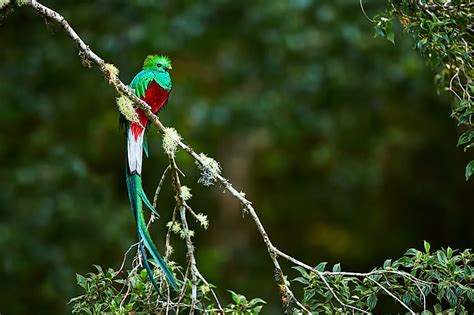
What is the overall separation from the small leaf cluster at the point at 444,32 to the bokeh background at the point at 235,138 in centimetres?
232

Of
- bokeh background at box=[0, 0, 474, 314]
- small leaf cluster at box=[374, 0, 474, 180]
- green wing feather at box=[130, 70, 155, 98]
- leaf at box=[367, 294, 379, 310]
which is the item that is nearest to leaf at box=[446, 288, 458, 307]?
leaf at box=[367, 294, 379, 310]

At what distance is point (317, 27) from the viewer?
209 inches

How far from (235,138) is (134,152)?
5067 millimetres

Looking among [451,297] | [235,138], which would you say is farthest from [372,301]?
[235,138]

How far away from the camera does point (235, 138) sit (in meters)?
7.18

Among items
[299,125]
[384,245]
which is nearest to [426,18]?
A: [299,125]

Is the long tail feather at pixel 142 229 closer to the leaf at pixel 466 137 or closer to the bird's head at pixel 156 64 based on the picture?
the bird's head at pixel 156 64

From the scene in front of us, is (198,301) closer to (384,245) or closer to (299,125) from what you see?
(299,125)

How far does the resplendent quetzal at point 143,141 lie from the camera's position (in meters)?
2.05

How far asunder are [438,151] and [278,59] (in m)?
1.81

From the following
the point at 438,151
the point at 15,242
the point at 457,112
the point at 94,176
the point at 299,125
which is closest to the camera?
the point at 457,112

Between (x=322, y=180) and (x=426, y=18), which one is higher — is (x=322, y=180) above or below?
above

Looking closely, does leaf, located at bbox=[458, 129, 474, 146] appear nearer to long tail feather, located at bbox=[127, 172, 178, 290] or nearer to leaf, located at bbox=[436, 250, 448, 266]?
leaf, located at bbox=[436, 250, 448, 266]

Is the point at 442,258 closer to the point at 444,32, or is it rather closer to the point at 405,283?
the point at 405,283
